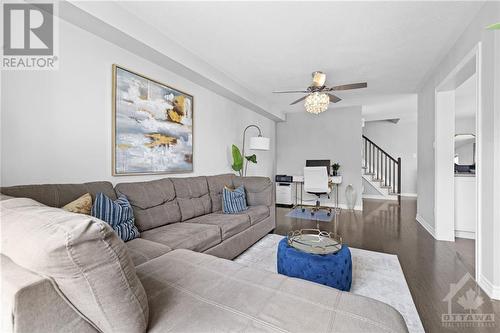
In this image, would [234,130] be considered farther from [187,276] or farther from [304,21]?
[187,276]

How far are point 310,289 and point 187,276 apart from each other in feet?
2.10

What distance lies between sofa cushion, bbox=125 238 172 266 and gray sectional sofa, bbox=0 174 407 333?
0.01m

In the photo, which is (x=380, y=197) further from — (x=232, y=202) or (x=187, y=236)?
(x=187, y=236)

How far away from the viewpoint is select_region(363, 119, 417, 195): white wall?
773 cm

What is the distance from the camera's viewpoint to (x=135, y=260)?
153 cm

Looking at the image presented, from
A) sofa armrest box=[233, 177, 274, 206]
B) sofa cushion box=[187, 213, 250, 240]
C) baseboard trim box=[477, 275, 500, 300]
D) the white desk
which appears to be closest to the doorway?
baseboard trim box=[477, 275, 500, 300]

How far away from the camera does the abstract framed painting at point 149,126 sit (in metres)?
2.40

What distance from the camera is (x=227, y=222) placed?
2.58 metres

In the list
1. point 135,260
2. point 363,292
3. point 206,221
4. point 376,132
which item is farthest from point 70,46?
point 376,132

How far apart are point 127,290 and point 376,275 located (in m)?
2.32

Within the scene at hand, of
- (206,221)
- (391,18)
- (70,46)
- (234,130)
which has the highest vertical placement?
(391,18)

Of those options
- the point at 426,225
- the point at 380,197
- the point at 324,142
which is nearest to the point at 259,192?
the point at 426,225

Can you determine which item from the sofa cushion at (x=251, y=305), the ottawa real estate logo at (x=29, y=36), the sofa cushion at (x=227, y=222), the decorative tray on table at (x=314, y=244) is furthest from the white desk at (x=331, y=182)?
the ottawa real estate logo at (x=29, y=36)

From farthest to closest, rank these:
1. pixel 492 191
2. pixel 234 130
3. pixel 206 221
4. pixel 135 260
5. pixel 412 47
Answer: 1. pixel 234 130
2. pixel 412 47
3. pixel 206 221
4. pixel 492 191
5. pixel 135 260
